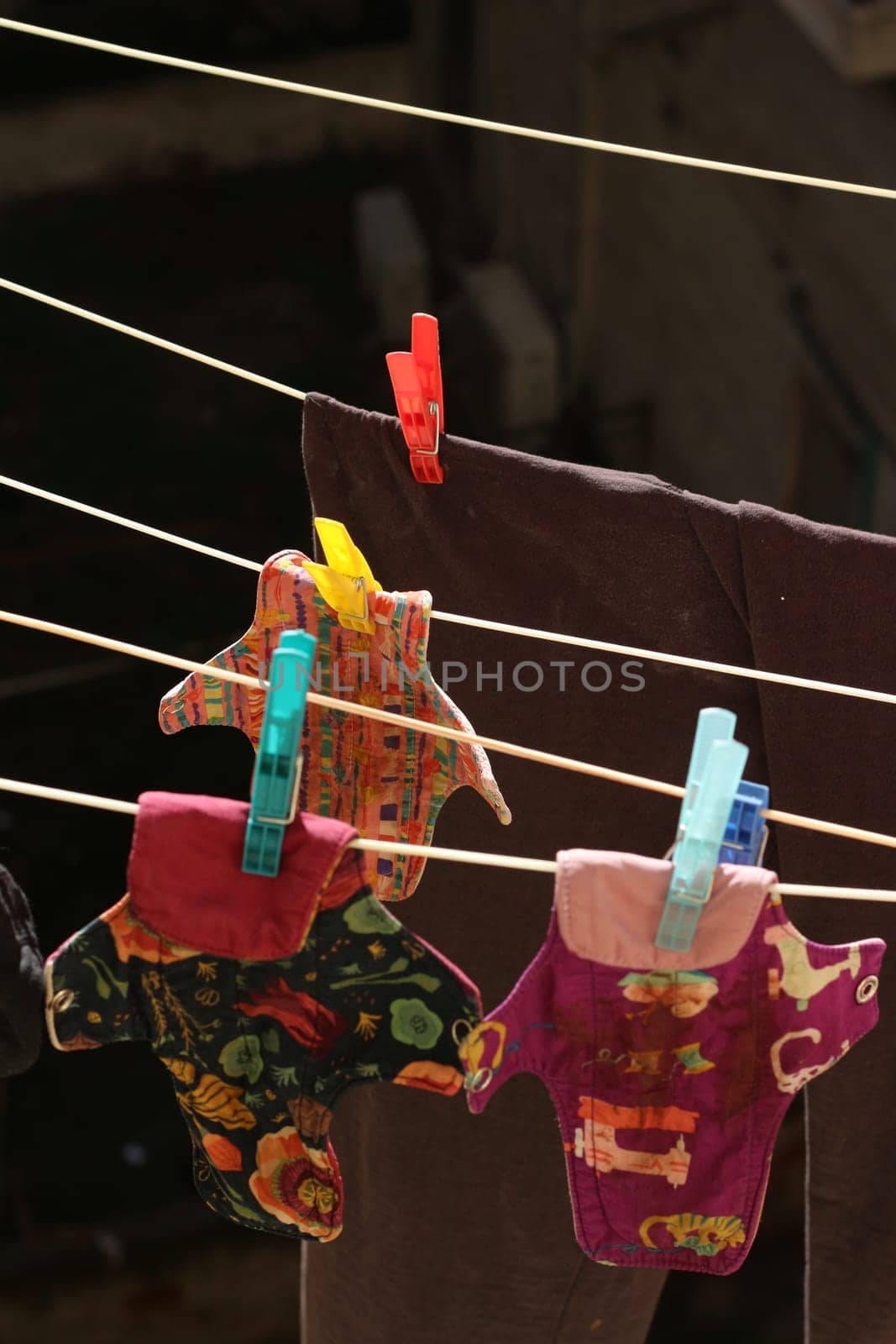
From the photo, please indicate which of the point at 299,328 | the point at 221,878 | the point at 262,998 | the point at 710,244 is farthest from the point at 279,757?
the point at 299,328

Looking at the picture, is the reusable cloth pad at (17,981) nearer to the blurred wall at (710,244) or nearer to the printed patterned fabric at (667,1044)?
the printed patterned fabric at (667,1044)

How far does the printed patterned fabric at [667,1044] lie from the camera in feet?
3.24

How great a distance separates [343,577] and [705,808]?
38 cm

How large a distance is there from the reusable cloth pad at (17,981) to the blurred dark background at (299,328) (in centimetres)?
45

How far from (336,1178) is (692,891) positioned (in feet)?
1.20

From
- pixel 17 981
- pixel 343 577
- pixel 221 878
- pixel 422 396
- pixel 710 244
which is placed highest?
pixel 710 244

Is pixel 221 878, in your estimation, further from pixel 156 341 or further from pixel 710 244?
pixel 710 244

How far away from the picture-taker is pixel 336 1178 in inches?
43.8

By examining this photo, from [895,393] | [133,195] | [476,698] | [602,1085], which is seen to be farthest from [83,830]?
[133,195]

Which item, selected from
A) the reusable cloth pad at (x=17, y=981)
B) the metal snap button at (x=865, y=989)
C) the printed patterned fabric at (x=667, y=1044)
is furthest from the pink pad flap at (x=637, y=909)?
the reusable cloth pad at (x=17, y=981)

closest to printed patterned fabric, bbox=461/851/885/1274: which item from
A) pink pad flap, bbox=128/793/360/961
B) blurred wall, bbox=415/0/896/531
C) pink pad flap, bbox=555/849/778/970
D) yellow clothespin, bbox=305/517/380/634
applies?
pink pad flap, bbox=555/849/778/970

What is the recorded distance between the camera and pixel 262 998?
1.05 metres

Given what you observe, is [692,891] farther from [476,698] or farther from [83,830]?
[83,830]

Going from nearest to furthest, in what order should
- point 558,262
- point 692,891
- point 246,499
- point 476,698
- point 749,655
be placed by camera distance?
1. point 692,891
2. point 749,655
3. point 476,698
4. point 246,499
5. point 558,262
